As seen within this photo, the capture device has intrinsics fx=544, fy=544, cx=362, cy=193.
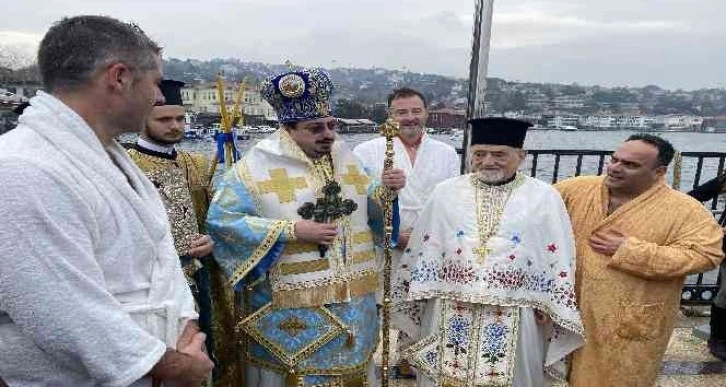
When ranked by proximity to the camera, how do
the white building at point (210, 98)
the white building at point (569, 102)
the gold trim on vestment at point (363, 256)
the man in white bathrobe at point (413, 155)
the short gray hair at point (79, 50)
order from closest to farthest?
the short gray hair at point (79, 50)
the gold trim on vestment at point (363, 256)
the white building at point (210, 98)
the man in white bathrobe at point (413, 155)
the white building at point (569, 102)

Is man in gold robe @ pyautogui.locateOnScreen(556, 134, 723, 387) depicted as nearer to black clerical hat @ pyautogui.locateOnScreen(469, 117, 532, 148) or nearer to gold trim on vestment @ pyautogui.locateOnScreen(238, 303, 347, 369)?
black clerical hat @ pyautogui.locateOnScreen(469, 117, 532, 148)

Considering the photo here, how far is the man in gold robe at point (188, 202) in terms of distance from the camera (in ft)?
10.2

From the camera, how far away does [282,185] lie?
9.90ft

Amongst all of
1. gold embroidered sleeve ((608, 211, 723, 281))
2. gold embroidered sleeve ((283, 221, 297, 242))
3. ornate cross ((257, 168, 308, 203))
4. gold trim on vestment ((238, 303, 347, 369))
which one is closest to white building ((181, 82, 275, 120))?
ornate cross ((257, 168, 308, 203))

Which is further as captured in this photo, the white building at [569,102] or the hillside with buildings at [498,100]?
the white building at [569,102]

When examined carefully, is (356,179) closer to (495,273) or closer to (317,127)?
(317,127)

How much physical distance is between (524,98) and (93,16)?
4912 mm

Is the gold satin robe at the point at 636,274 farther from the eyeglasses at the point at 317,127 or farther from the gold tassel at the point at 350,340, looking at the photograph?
the eyeglasses at the point at 317,127

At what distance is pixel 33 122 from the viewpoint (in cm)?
145

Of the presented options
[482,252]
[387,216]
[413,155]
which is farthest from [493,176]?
[413,155]

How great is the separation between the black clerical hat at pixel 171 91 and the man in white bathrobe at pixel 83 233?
1.71 meters

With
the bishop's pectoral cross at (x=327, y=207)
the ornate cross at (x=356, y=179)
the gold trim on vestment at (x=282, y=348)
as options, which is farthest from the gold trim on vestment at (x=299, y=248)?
the ornate cross at (x=356, y=179)

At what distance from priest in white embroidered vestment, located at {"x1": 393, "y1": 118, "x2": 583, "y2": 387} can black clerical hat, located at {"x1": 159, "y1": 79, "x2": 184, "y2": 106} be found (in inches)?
69.2

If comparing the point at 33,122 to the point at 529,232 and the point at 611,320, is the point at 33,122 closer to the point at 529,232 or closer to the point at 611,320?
the point at 529,232
